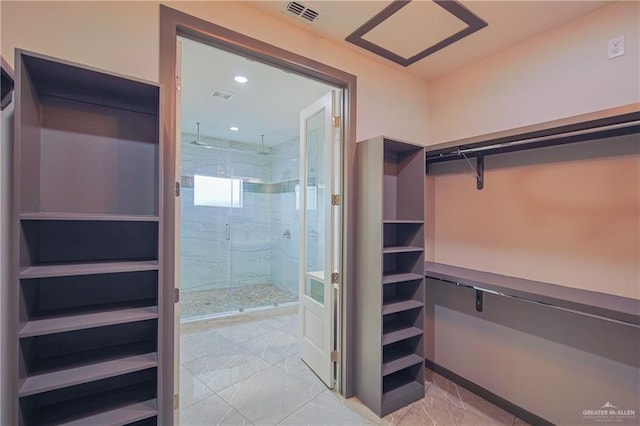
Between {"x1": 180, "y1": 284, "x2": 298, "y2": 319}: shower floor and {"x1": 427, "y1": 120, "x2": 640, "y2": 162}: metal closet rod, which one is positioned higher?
{"x1": 427, "y1": 120, "x2": 640, "y2": 162}: metal closet rod

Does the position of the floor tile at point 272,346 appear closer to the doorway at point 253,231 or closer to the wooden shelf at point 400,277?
the doorway at point 253,231

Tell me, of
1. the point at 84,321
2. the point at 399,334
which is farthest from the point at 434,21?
the point at 84,321

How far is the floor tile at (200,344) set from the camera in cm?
273

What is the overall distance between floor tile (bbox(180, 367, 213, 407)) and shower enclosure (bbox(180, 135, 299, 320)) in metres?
1.99

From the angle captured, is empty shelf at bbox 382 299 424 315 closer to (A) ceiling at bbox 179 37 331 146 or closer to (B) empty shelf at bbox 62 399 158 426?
(B) empty shelf at bbox 62 399 158 426

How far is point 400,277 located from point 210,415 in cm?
162

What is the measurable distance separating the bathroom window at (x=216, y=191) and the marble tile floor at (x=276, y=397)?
2.55 meters

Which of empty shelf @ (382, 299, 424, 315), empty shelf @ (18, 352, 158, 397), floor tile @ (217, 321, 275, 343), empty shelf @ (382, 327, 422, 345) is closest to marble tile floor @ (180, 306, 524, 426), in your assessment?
floor tile @ (217, 321, 275, 343)

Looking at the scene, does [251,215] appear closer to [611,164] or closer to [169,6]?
[169,6]

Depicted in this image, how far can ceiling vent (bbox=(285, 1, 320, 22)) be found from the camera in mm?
1641

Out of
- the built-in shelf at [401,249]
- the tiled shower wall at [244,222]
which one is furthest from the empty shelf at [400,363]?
the tiled shower wall at [244,222]

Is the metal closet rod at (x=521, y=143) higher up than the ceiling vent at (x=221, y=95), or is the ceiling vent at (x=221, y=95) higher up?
the ceiling vent at (x=221, y=95)

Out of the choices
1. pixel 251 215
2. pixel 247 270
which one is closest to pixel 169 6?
pixel 251 215

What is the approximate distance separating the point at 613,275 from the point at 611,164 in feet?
2.07
